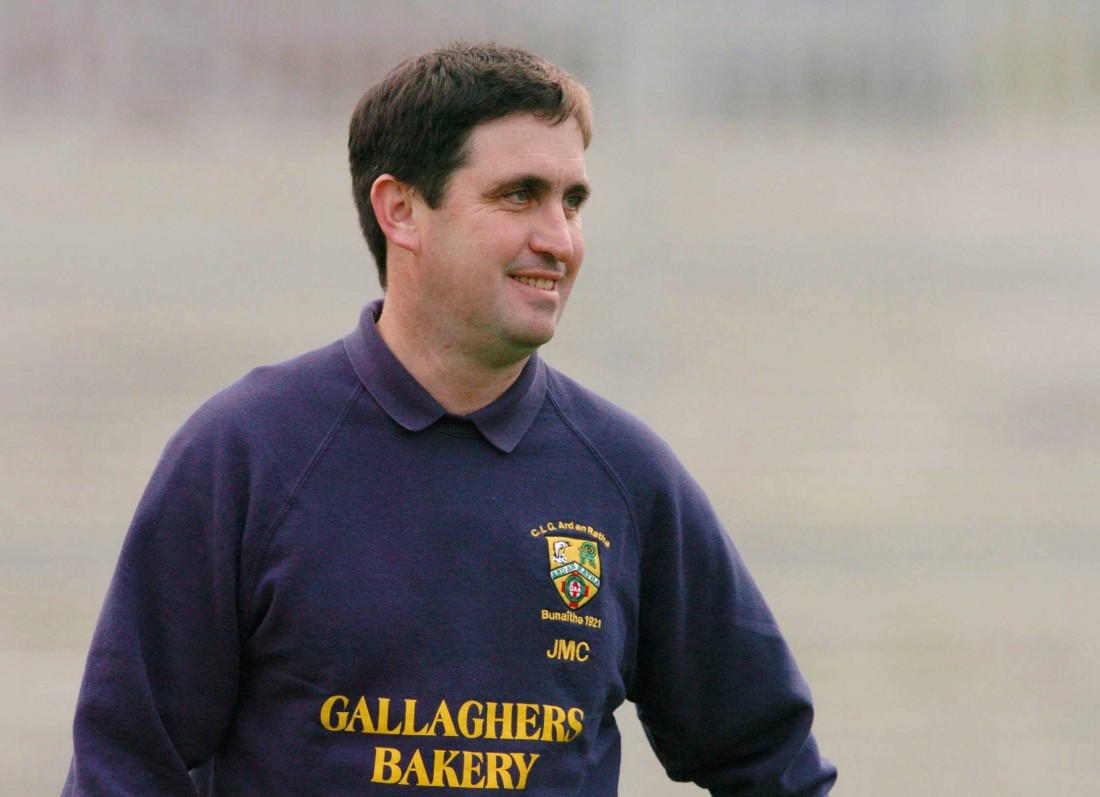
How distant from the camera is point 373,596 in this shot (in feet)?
5.43

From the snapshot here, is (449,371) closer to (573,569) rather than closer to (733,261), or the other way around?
(573,569)

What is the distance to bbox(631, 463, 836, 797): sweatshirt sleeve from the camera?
1.85 meters

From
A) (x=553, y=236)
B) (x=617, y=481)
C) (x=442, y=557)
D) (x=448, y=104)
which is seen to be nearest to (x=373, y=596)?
(x=442, y=557)

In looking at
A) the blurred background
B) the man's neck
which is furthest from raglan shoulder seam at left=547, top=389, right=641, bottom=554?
the blurred background

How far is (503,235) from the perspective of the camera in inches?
68.2

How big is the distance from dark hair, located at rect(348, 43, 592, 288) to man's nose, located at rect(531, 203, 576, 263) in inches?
4.4

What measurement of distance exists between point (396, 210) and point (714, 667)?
67 cm

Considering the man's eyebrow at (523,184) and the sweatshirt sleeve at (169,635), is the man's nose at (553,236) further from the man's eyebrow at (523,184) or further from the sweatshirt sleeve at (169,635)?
the sweatshirt sleeve at (169,635)

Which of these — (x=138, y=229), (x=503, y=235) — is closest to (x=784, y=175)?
(x=138, y=229)

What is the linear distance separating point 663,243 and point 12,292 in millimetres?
2486

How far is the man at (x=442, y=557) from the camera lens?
5.39ft

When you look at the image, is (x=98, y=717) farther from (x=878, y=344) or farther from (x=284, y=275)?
(x=878, y=344)

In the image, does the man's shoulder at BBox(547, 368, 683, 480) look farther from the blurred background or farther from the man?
the blurred background

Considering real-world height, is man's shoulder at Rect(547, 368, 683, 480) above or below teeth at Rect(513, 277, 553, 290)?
below
